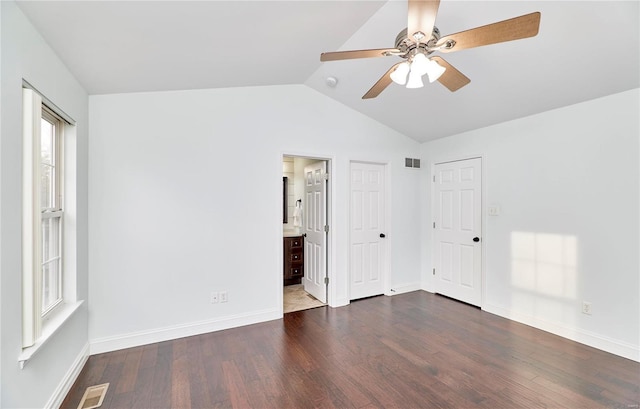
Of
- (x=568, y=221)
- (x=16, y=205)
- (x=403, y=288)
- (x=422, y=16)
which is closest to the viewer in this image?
(x=422, y=16)

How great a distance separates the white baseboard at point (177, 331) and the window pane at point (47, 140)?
170 cm

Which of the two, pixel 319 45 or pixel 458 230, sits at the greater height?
pixel 319 45

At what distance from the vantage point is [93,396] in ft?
6.86

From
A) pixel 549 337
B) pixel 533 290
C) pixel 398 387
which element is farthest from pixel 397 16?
pixel 549 337

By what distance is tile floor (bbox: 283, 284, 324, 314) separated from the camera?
3857mm

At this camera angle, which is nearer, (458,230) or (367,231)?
(458,230)

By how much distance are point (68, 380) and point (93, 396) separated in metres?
0.26

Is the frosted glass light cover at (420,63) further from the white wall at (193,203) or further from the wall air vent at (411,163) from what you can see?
the wall air vent at (411,163)

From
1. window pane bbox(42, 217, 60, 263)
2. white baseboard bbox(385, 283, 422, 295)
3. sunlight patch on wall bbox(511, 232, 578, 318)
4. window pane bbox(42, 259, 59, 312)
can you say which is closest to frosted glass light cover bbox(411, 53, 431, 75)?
sunlight patch on wall bbox(511, 232, 578, 318)

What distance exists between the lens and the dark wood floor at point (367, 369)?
2047mm

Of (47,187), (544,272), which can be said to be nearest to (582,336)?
(544,272)

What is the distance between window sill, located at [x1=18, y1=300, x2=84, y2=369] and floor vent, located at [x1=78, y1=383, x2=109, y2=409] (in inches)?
22.5

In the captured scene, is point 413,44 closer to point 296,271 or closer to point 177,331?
point 177,331

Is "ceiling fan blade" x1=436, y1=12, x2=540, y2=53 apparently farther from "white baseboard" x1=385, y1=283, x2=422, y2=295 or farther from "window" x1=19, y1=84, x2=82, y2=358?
"white baseboard" x1=385, y1=283, x2=422, y2=295
